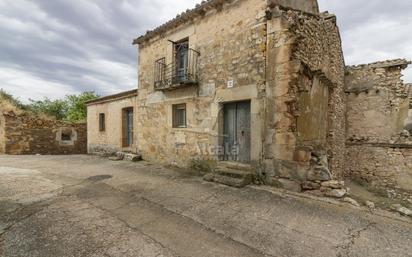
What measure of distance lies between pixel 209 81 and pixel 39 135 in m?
11.5

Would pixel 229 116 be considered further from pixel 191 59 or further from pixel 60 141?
pixel 60 141

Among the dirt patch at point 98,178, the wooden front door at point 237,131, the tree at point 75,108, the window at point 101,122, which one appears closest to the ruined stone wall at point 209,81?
the wooden front door at point 237,131

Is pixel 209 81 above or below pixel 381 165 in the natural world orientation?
above

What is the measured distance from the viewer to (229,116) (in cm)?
605

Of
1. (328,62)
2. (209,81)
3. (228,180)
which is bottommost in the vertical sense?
(228,180)

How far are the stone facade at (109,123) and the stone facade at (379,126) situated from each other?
9.56 m

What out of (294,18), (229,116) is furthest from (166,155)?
(294,18)

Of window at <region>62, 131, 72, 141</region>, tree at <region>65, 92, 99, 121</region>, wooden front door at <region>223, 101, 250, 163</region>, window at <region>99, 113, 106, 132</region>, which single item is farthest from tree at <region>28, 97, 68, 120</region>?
wooden front door at <region>223, 101, 250, 163</region>

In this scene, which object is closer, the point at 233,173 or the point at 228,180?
the point at 228,180

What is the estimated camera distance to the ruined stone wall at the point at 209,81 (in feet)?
17.3

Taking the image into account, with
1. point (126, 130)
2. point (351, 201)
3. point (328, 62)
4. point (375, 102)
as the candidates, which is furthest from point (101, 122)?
point (375, 102)

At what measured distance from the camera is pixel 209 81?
20.6 ft

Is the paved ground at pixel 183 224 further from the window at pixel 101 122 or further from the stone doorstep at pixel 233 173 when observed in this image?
the window at pixel 101 122

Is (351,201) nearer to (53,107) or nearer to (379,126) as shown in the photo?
(379,126)
